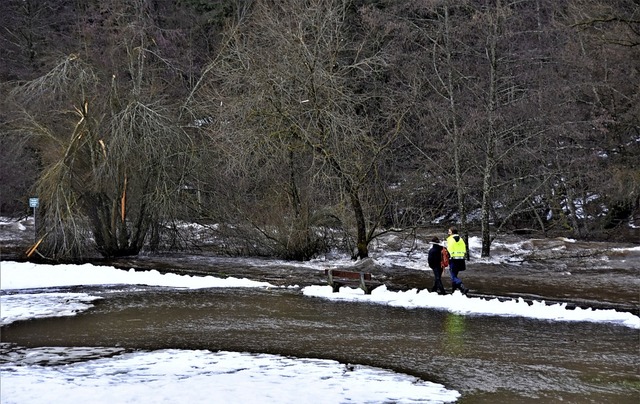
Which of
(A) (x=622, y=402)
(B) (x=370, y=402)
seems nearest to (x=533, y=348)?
(A) (x=622, y=402)

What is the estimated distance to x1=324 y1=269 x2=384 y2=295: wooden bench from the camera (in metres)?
19.8

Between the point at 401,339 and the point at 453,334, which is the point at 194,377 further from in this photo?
the point at 453,334

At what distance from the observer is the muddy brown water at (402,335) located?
11148 millimetres

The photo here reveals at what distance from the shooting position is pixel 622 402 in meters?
9.87

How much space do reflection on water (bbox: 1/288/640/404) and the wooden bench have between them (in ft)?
4.51

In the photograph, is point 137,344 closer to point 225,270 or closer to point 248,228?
point 225,270

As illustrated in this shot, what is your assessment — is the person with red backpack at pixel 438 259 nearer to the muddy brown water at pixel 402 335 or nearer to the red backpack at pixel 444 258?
the red backpack at pixel 444 258

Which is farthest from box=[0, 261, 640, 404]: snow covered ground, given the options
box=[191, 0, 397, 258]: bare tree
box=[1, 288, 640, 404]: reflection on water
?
box=[191, 0, 397, 258]: bare tree

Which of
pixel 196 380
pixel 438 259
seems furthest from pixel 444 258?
pixel 196 380

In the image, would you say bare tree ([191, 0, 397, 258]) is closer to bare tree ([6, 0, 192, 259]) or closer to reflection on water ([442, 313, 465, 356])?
bare tree ([6, 0, 192, 259])

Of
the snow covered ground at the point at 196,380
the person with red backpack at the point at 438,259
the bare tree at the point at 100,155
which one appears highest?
the bare tree at the point at 100,155

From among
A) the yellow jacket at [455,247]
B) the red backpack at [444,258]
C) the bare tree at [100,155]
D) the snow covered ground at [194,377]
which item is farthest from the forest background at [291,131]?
the snow covered ground at [194,377]

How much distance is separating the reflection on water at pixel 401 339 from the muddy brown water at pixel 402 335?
0.02 m

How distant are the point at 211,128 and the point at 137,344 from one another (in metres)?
17.7
